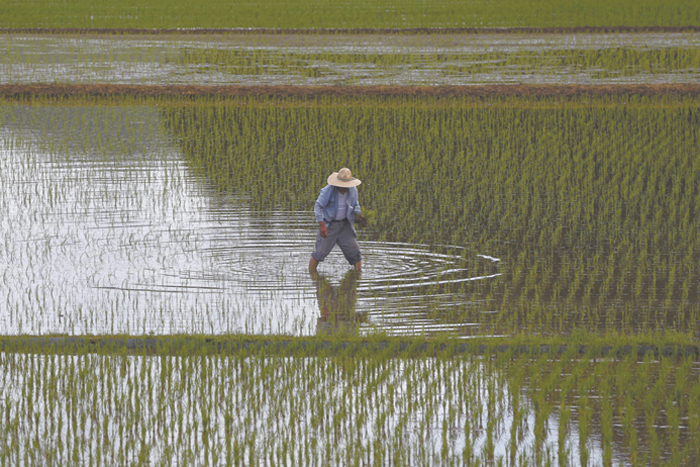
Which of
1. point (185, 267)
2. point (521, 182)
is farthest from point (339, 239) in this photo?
point (521, 182)

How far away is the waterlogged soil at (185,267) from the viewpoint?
5.34m

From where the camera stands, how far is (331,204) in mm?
6215

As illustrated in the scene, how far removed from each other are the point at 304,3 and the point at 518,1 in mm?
4909

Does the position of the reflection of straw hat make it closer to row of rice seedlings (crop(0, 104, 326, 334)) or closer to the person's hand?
the person's hand

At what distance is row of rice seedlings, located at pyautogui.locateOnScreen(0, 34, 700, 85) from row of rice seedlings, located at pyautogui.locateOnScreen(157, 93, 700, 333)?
1.79 metres

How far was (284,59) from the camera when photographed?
639 inches

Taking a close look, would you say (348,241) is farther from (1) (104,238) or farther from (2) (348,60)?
(2) (348,60)

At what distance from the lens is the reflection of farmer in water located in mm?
5230

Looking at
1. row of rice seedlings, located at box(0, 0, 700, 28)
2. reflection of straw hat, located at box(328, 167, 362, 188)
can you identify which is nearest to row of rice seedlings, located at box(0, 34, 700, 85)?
row of rice seedlings, located at box(0, 0, 700, 28)

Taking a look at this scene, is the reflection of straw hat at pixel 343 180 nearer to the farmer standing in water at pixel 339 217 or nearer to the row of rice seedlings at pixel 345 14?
the farmer standing in water at pixel 339 217

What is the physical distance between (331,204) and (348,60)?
33.7 ft

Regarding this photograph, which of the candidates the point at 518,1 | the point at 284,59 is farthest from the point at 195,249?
the point at 518,1

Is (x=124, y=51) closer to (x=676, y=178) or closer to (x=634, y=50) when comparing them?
(x=634, y=50)

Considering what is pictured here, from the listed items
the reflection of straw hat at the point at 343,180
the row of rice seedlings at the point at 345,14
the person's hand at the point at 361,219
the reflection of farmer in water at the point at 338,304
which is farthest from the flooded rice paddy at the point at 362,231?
the row of rice seedlings at the point at 345,14
